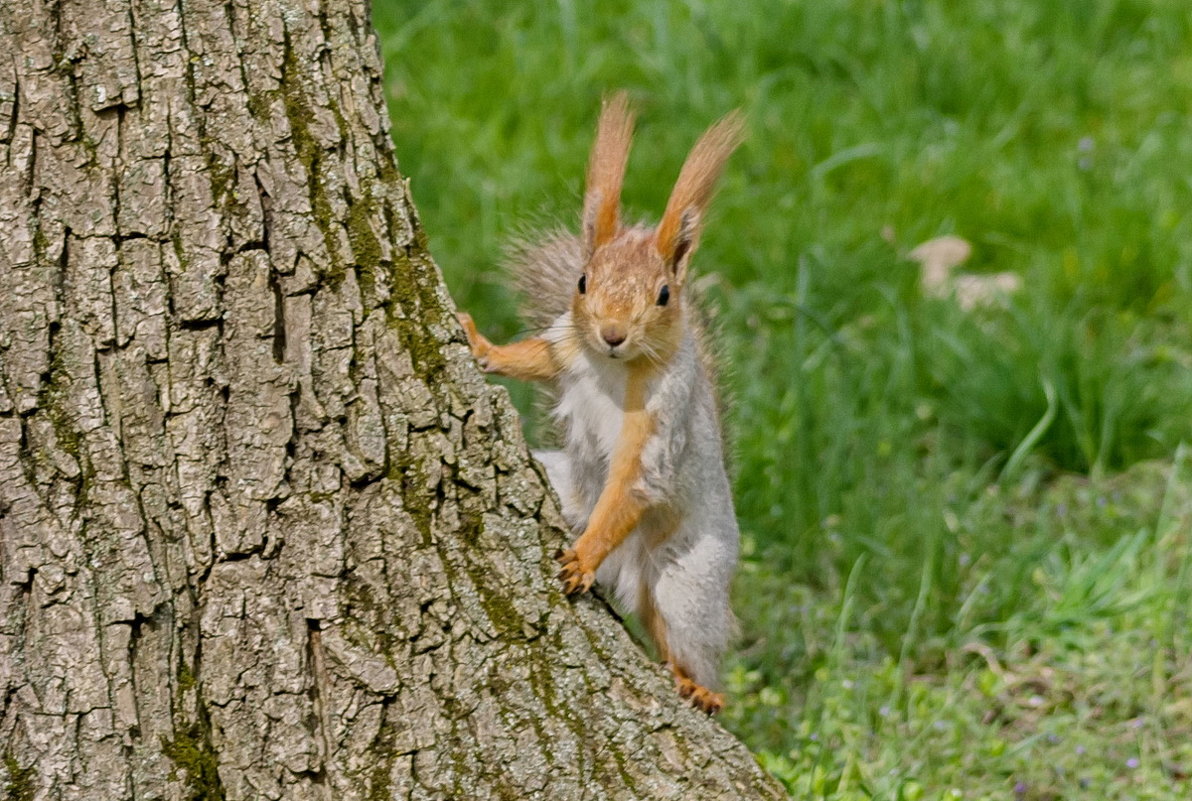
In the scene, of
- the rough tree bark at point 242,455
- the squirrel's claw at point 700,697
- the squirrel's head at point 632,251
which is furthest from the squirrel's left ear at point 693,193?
the squirrel's claw at point 700,697

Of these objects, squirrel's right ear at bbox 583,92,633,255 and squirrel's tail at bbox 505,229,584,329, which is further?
squirrel's tail at bbox 505,229,584,329

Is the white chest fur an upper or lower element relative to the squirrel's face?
lower

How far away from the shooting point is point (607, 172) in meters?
2.00

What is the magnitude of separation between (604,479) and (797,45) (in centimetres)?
223

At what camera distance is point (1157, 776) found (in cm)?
218

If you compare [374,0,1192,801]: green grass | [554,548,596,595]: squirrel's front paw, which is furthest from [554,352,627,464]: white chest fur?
[374,0,1192,801]: green grass

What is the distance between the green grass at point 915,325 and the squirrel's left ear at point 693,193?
45cm

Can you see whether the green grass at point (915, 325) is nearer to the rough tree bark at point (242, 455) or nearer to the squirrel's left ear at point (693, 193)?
the squirrel's left ear at point (693, 193)

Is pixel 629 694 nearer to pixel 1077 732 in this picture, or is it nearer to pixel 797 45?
pixel 1077 732

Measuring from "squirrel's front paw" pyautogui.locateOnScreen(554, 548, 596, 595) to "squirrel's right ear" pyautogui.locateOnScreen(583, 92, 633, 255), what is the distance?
1.66ft

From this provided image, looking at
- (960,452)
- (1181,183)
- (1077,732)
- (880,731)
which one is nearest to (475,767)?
(880,731)

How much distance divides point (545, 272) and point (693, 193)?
40 centimetres

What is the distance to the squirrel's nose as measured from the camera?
195 cm

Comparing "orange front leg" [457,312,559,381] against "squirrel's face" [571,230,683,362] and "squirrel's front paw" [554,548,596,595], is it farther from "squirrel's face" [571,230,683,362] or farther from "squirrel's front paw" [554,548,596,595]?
"squirrel's front paw" [554,548,596,595]
